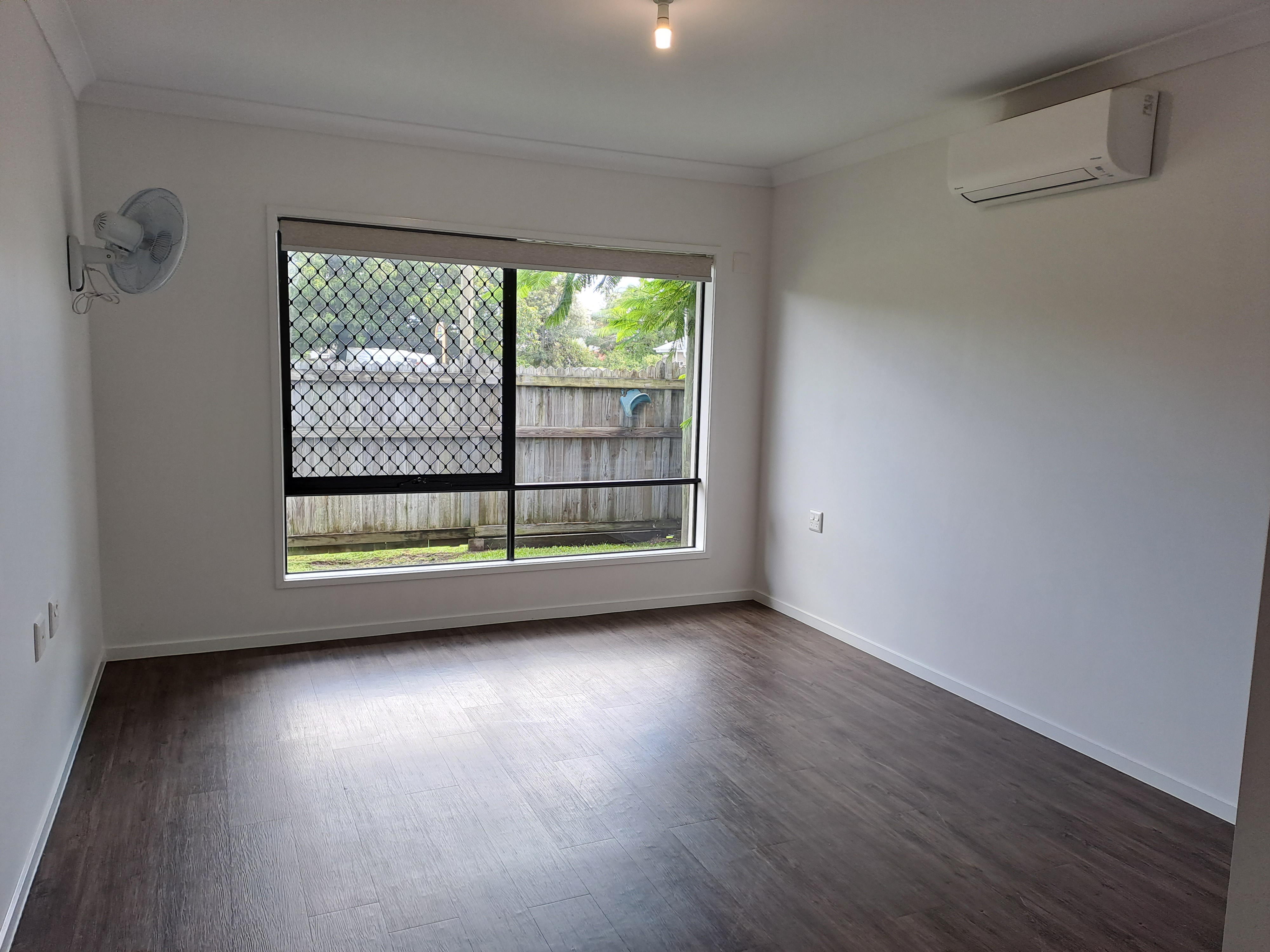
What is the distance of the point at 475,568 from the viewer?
4738 mm

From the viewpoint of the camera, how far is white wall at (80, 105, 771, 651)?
3.92 m

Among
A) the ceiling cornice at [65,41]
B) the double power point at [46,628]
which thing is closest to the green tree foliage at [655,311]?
the ceiling cornice at [65,41]

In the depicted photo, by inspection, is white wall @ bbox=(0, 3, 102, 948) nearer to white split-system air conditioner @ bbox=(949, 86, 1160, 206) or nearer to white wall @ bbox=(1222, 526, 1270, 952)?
white wall @ bbox=(1222, 526, 1270, 952)

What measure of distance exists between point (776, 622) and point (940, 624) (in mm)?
1111

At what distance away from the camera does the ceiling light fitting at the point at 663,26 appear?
2.74 meters

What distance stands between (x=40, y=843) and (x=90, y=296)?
209 centimetres

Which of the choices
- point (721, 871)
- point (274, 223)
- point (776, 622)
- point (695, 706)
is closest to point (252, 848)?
point (721, 871)

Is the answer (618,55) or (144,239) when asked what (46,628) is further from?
(618,55)

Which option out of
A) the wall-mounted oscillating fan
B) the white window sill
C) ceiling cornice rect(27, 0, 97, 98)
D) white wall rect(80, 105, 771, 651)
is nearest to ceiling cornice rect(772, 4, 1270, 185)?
white wall rect(80, 105, 771, 651)

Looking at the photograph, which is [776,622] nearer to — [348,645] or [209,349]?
[348,645]

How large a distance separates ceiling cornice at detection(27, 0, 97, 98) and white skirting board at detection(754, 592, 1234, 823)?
13.6ft

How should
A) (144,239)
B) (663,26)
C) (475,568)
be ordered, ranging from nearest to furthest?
(663,26) < (144,239) < (475,568)

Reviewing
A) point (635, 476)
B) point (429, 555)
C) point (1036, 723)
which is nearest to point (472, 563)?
point (429, 555)

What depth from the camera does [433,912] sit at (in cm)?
226
